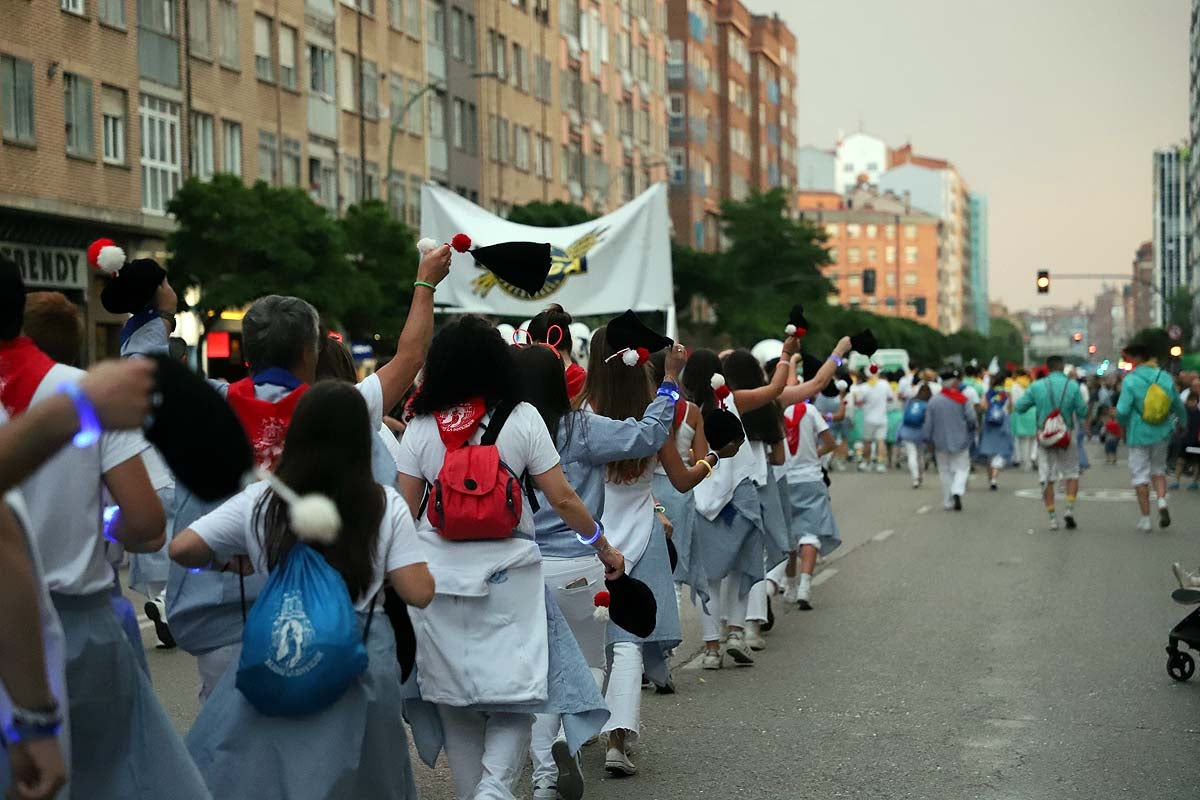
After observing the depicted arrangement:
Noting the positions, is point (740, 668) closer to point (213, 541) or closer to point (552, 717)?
point (552, 717)

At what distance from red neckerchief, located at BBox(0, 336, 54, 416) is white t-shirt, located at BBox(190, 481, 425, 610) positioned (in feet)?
2.07

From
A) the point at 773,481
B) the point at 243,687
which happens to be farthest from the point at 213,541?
the point at 773,481

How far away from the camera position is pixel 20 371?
4.32 meters

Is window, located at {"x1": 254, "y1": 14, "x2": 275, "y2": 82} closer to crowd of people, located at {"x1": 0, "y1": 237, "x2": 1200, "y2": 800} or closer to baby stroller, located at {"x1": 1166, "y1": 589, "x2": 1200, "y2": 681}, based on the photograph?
crowd of people, located at {"x1": 0, "y1": 237, "x2": 1200, "y2": 800}

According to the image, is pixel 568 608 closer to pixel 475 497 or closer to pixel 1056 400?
pixel 475 497

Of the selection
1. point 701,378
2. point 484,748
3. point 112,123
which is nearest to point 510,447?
point 484,748

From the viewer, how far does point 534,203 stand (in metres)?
53.4

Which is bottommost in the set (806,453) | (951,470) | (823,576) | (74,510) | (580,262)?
(823,576)

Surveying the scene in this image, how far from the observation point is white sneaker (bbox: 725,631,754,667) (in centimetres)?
1071

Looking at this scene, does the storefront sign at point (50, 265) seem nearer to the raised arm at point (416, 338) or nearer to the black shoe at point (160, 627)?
the black shoe at point (160, 627)

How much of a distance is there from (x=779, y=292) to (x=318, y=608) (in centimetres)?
7450

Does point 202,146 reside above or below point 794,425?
above

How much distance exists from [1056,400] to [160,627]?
12534 mm

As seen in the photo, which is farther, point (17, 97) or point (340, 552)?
point (17, 97)
